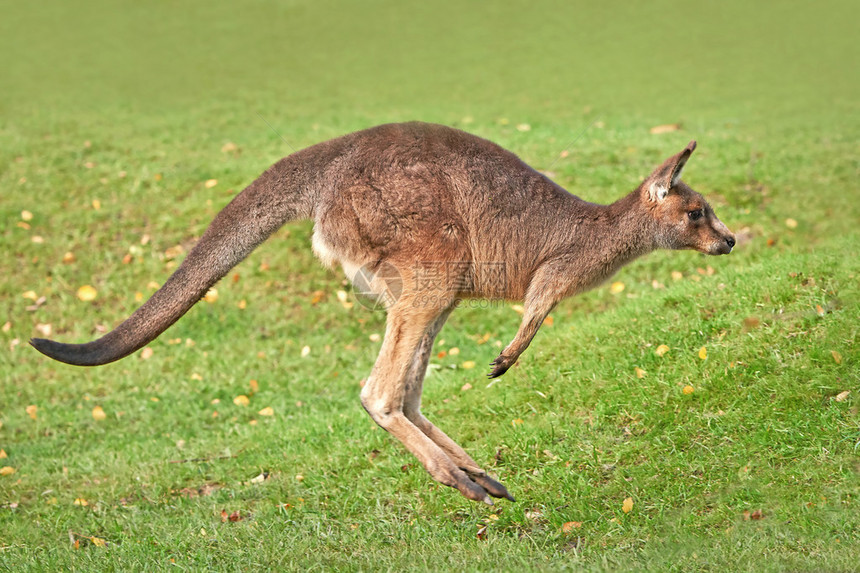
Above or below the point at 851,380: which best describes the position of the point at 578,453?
below

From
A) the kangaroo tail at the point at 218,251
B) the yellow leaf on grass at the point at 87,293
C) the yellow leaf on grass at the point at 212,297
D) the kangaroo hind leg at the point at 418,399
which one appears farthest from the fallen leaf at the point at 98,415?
the kangaroo hind leg at the point at 418,399

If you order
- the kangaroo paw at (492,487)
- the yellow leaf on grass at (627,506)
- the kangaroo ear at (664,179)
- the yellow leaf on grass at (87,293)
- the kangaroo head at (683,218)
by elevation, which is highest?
the kangaroo ear at (664,179)

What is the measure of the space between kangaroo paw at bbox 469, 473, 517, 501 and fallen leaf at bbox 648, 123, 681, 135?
346 inches

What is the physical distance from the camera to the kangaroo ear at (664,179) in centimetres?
470

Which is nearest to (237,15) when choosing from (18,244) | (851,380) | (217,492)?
(18,244)

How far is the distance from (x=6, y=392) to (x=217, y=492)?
343 centimetres

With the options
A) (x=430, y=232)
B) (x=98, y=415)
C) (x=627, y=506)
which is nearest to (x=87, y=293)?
(x=98, y=415)

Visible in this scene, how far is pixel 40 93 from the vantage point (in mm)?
15398

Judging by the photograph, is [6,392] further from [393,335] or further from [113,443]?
[393,335]

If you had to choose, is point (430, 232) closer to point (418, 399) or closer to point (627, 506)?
point (418, 399)

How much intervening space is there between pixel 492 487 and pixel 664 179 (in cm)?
198

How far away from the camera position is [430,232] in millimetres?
4629

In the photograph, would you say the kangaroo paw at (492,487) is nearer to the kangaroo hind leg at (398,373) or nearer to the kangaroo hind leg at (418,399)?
the kangaroo hind leg at (398,373)

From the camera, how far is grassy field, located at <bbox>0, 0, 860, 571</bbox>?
15.5ft
